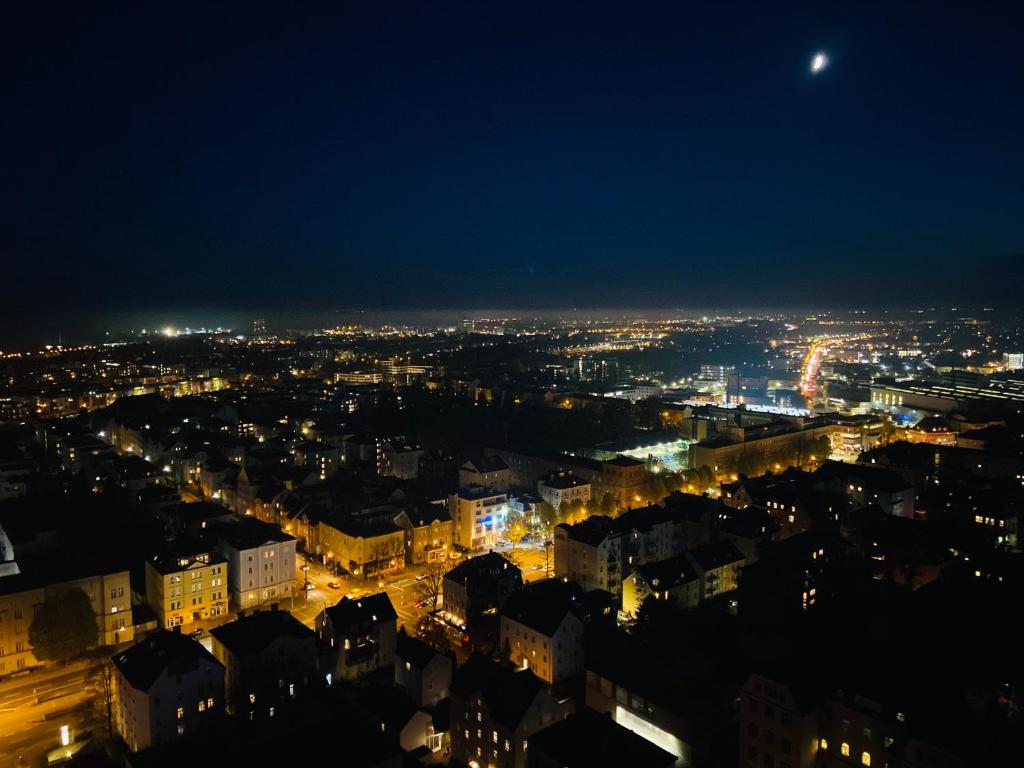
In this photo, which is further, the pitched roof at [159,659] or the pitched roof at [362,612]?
the pitched roof at [362,612]

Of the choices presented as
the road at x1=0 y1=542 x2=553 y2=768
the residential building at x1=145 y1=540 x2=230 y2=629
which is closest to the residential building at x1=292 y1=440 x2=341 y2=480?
the road at x1=0 y1=542 x2=553 y2=768

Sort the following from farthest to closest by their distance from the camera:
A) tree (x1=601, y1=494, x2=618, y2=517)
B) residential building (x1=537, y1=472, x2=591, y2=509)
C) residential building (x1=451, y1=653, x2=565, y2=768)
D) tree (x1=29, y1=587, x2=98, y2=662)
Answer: residential building (x1=537, y1=472, x2=591, y2=509) < tree (x1=601, y1=494, x2=618, y2=517) < tree (x1=29, y1=587, x2=98, y2=662) < residential building (x1=451, y1=653, x2=565, y2=768)

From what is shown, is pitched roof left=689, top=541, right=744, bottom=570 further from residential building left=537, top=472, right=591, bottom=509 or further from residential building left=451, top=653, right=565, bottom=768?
residential building left=537, top=472, right=591, bottom=509

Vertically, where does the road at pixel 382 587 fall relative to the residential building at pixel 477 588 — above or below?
below

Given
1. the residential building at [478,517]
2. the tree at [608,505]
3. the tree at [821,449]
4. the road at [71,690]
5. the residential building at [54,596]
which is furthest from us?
the tree at [821,449]

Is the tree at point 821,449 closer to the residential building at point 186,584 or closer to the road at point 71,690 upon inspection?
the road at point 71,690

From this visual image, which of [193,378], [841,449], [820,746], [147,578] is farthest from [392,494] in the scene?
[193,378]

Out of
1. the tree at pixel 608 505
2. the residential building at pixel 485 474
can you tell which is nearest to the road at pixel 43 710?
the residential building at pixel 485 474
